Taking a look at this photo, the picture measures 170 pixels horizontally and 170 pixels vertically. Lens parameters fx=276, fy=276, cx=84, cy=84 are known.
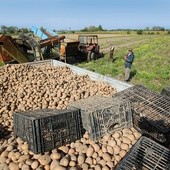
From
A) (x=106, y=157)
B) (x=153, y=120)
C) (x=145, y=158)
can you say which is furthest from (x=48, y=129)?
(x=153, y=120)

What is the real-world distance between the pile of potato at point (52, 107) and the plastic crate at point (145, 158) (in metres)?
0.44

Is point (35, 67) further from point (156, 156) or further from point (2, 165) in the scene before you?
point (156, 156)

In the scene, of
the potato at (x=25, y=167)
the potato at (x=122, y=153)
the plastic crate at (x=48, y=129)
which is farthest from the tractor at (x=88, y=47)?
the potato at (x=25, y=167)

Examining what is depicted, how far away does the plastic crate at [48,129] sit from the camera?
4785 millimetres

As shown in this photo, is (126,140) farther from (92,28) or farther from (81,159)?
(92,28)

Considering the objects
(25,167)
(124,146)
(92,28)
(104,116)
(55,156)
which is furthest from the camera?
(92,28)

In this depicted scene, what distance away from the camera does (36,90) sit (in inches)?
314

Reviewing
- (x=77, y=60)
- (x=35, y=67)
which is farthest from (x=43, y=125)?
(x=77, y=60)

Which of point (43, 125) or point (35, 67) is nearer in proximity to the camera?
point (43, 125)

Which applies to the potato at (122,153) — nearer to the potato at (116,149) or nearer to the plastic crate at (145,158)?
the potato at (116,149)

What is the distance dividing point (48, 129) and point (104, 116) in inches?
44.6

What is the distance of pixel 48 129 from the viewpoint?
Answer: 194 inches

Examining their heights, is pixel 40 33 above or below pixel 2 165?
above

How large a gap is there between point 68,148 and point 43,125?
0.66 meters
